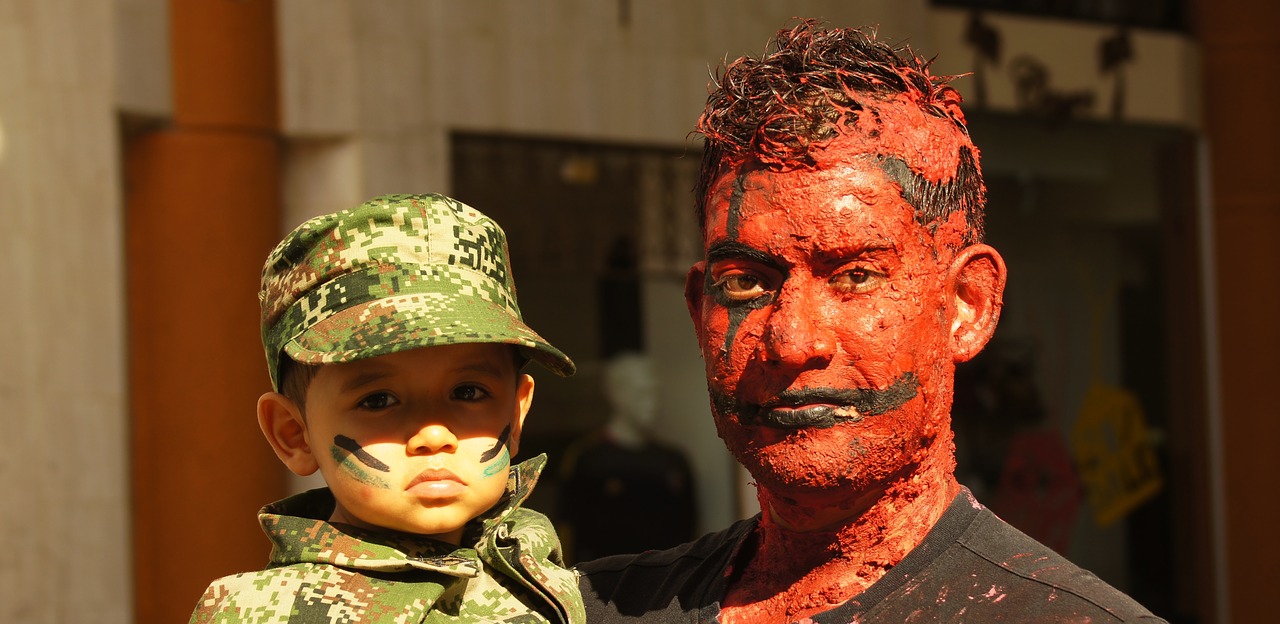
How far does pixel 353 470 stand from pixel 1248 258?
324 inches

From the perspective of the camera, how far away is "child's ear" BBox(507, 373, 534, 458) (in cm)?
270

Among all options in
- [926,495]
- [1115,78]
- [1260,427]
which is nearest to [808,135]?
[926,495]

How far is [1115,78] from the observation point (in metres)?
9.28

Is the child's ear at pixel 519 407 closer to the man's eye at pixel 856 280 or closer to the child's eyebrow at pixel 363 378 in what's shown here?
the child's eyebrow at pixel 363 378

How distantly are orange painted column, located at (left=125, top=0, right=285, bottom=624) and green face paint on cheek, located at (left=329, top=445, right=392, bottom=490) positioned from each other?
385 cm

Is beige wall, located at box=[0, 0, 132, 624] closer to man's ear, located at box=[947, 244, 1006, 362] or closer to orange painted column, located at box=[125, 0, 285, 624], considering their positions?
orange painted column, located at box=[125, 0, 285, 624]

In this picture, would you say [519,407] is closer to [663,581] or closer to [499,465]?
[499,465]

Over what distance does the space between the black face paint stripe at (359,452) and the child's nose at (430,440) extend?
54mm

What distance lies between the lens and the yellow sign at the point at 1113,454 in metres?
9.41

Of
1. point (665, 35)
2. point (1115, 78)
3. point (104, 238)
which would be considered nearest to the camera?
point (104, 238)

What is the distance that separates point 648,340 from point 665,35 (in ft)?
4.88

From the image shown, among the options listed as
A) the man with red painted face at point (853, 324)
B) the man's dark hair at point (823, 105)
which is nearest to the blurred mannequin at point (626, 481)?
the man with red painted face at point (853, 324)

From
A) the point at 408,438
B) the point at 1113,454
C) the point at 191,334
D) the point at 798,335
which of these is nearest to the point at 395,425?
the point at 408,438

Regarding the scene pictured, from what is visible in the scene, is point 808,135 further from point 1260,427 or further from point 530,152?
point 1260,427
